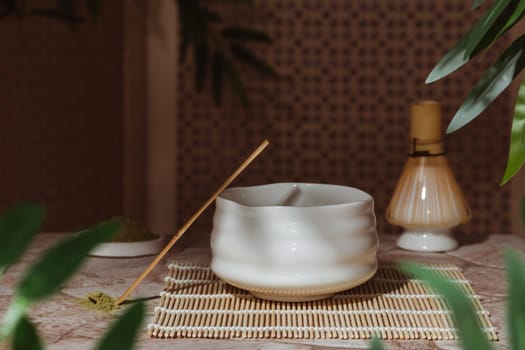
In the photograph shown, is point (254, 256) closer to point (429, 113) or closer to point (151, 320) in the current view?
point (151, 320)

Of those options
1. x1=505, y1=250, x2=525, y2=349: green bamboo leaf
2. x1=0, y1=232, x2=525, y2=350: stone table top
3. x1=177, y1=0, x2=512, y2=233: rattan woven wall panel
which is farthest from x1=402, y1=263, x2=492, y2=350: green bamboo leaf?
x1=177, y1=0, x2=512, y2=233: rattan woven wall panel

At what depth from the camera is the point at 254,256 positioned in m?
1.04

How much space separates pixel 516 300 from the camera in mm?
327

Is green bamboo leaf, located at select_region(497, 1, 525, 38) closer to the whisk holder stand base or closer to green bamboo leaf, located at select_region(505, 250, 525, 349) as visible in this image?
the whisk holder stand base

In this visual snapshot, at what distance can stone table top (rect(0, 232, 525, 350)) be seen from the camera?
0.93 metres

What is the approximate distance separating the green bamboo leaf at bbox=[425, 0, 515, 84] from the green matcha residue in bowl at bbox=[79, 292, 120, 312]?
0.51 m

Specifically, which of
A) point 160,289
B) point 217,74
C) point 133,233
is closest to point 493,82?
point 160,289

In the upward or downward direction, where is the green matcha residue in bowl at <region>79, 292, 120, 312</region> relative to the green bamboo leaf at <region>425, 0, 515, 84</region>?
downward

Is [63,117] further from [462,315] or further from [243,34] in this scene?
[462,315]

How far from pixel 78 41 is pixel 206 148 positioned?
770 millimetres

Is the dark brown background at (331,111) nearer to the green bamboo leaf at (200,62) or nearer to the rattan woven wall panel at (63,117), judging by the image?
the rattan woven wall panel at (63,117)

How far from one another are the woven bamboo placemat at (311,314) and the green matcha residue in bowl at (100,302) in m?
0.07

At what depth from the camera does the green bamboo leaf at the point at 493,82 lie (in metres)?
1.04

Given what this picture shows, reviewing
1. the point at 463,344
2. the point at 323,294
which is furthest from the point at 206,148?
the point at 463,344
